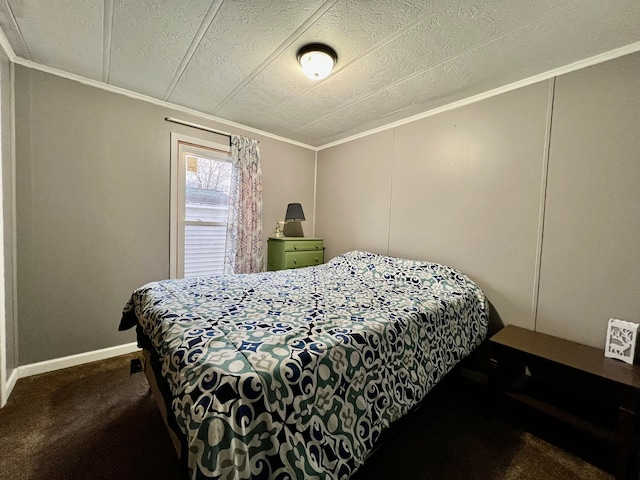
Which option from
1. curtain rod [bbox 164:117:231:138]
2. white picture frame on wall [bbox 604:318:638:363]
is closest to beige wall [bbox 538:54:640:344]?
white picture frame on wall [bbox 604:318:638:363]

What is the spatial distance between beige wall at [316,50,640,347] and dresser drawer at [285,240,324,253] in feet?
3.45

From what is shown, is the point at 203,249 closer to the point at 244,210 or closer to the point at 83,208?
the point at 244,210

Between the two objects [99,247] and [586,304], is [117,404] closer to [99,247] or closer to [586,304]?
[99,247]

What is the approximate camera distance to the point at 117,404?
1763mm

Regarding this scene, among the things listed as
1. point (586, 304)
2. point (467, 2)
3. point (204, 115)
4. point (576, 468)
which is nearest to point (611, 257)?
point (586, 304)

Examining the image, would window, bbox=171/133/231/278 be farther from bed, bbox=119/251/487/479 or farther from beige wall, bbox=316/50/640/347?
beige wall, bbox=316/50/640/347

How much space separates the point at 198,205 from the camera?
9.42 ft

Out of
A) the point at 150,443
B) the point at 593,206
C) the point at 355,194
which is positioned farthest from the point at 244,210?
the point at 593,206

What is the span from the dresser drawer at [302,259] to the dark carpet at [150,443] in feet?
5.74

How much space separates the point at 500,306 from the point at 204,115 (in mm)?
3361

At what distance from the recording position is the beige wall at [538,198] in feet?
5.35

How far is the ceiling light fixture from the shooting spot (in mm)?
1669

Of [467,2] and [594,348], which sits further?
[594,348]

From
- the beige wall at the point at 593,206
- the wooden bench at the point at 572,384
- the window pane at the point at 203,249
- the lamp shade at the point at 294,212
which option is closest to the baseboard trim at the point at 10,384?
the window pane at the point at 203,249
